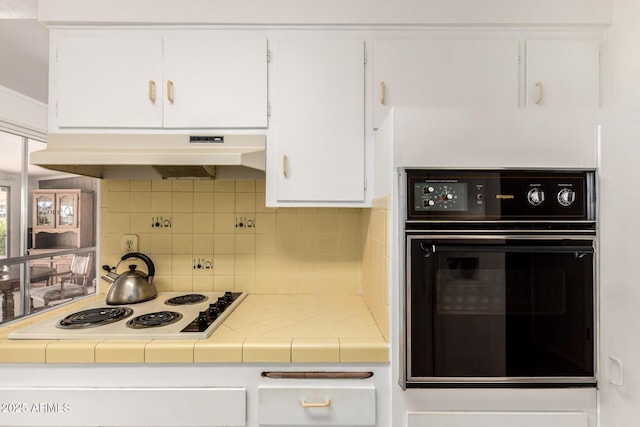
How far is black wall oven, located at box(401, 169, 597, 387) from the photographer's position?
105 cm

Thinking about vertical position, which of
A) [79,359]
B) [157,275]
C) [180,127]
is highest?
[180,127]

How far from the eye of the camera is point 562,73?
4.49 feet

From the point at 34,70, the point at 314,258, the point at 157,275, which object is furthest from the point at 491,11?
the point at 34,70

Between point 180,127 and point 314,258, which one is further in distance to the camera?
point 314,258

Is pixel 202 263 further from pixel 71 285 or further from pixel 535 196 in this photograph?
pixel 71 285

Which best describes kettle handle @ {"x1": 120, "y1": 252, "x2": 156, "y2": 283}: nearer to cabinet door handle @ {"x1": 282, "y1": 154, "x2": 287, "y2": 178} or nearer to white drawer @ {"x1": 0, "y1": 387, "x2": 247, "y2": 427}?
white drawer @ {"x1": 0, "y1": 387, "x2": 247, "y2": 427}

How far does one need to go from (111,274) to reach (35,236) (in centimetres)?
284

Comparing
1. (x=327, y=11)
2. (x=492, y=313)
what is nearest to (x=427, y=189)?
(x=492, y=313)

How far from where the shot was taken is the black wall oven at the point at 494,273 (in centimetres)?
105

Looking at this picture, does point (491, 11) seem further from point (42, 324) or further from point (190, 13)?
point (42, 324)

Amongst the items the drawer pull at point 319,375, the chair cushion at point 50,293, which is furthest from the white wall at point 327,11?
the chair cushion at point 50,293

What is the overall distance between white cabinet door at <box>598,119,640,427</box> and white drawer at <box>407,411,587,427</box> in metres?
0.10

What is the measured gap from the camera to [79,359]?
3.58ft

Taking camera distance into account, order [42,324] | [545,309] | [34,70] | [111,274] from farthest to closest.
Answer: [34,70] < [111,274] < [42,324] < [545,309]
